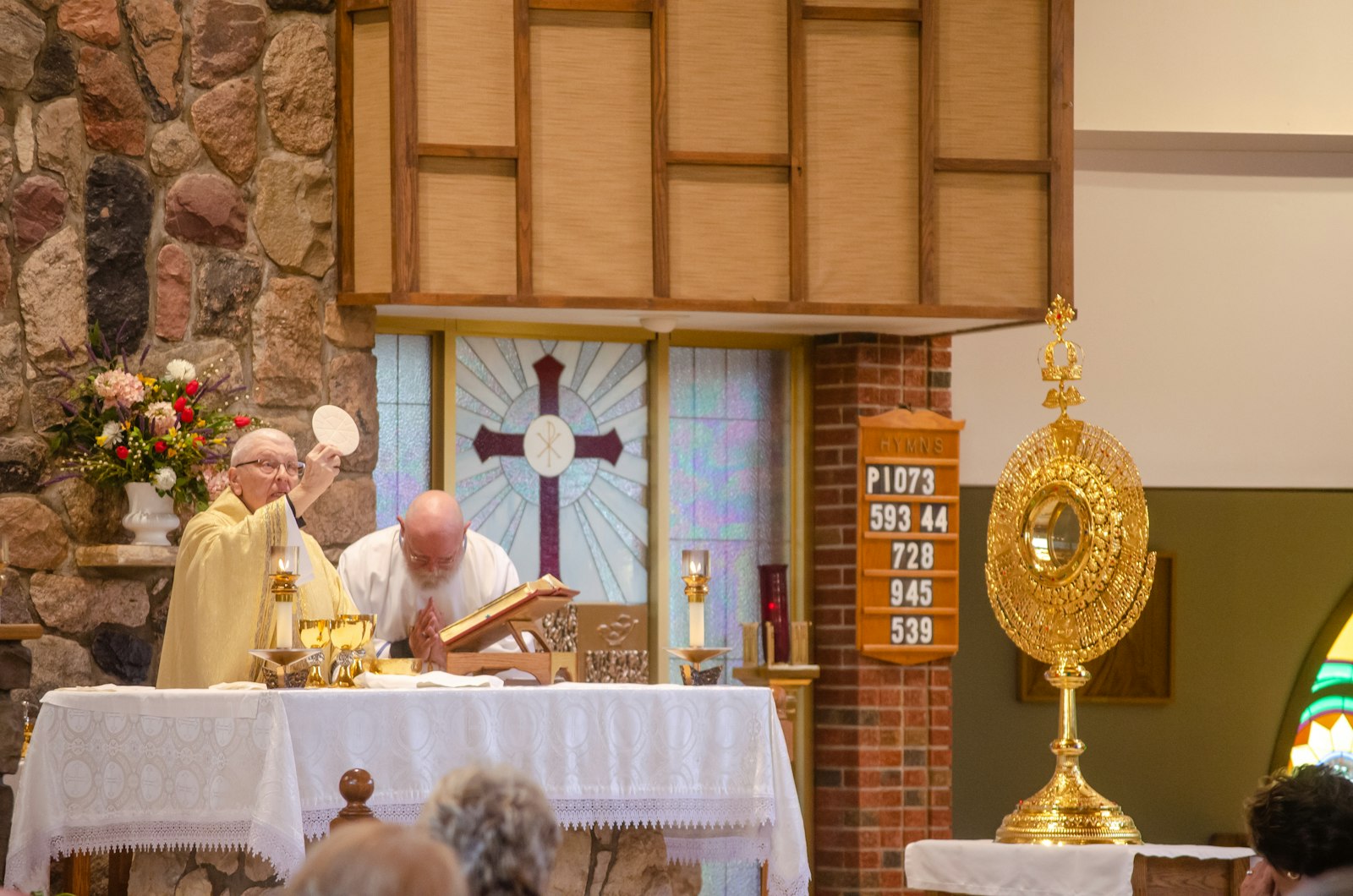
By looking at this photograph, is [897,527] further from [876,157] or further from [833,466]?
[876,157]

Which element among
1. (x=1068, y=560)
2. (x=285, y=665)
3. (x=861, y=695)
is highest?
(x=1068, y=560)

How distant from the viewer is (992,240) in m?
7.88

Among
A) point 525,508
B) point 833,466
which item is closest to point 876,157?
point 833,466

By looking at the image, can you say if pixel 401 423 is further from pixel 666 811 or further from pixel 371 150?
pixel 666 811

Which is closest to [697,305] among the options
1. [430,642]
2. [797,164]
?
[797,164]

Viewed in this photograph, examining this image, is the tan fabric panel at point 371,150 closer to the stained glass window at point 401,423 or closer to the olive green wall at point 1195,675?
the stained glass window at point 401,423

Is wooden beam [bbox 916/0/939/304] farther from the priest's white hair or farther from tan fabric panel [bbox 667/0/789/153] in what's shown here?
the priest's white hair

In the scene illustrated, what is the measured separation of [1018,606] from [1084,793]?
0.67m

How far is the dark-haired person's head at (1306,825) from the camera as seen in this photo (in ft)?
10.3

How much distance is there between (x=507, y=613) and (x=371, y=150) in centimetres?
274

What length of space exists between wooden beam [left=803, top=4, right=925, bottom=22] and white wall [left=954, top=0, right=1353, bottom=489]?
5.01ft

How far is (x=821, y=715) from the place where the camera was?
8555 millimetres

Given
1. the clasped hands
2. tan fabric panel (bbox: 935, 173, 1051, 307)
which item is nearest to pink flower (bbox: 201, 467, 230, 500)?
the clasped hands

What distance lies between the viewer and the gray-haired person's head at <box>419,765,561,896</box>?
238cm
